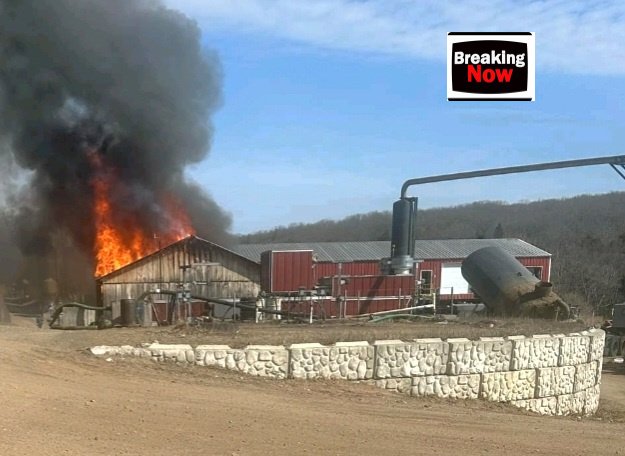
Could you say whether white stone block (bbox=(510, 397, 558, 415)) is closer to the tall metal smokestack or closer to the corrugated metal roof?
the tall metal smokestack

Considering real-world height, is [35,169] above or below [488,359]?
above

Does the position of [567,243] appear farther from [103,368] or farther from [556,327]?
[103,368]

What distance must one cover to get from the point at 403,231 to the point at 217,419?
19759 mm

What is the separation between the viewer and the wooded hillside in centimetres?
6179

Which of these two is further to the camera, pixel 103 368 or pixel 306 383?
pixel 306 383

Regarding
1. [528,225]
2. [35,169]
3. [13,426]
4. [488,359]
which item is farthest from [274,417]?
[528,225]

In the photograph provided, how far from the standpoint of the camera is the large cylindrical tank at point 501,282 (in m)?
23.8

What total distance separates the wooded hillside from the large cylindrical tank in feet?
93.8

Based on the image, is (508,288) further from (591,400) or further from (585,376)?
(585,376)

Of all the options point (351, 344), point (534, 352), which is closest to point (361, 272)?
point (534, 352)

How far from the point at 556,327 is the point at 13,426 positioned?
14233 millimetres

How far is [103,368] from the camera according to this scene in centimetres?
1105

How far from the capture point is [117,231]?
33875 millimetres

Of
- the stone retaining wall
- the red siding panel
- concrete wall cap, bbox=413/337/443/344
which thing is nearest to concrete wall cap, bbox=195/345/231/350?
the stone retaining wall
